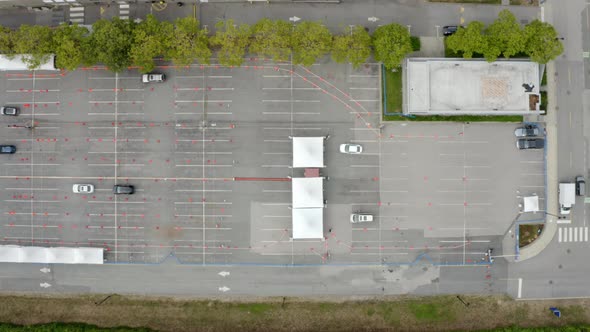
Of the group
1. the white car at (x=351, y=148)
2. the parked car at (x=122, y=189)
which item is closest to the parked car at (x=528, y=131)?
the white car at (x=351, y=148)

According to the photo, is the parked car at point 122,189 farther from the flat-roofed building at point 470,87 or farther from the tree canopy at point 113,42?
the flat-roofed building at point 470,87

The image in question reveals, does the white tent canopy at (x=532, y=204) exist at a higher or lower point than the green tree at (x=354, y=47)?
lower

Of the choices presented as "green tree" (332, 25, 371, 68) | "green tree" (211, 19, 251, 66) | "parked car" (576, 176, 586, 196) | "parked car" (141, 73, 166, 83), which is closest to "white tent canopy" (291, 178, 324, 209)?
"green tree" (332, 25, 371, 68)

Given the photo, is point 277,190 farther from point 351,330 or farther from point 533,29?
point 533,29

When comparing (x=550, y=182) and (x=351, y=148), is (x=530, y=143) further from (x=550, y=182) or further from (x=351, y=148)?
(x=351, y=148)

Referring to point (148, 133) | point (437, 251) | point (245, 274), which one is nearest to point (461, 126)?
point (437, 251)

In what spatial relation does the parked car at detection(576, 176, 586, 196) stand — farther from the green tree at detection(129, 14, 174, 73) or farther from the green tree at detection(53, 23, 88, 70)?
the green tree at detection(53, 23, 88, 70)
